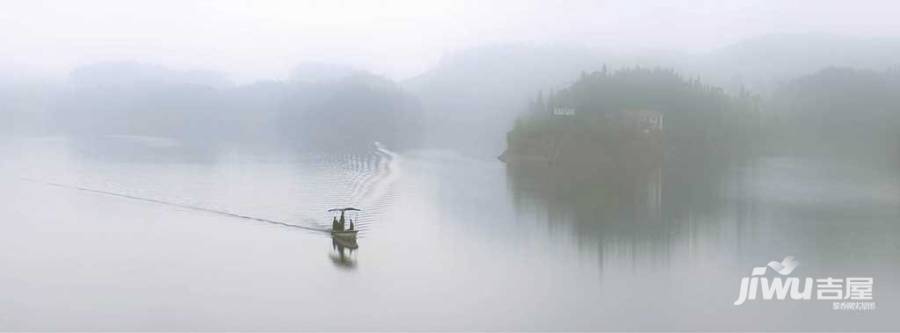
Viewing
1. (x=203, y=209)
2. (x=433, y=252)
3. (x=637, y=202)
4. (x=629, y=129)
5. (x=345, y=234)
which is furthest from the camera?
(x=629, y=129)

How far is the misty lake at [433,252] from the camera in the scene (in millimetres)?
10102

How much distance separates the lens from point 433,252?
47.7 ft

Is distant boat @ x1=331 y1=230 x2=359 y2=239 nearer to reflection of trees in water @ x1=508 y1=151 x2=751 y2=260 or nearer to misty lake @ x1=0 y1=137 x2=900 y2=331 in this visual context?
misty lake @ x1=0 y1=137 x2=900 y2=331

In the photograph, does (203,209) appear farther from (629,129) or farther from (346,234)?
(629,129)

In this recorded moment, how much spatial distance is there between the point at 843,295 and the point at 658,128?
28674 mm

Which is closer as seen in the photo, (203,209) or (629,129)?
(203,209)

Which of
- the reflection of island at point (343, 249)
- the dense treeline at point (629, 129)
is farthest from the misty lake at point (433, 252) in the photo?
the dense treeline at point (629, 129)

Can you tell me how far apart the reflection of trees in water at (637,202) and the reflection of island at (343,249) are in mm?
→ 4579

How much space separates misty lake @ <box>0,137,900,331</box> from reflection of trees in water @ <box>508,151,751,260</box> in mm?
103

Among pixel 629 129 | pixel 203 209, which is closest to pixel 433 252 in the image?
pixel 203 209

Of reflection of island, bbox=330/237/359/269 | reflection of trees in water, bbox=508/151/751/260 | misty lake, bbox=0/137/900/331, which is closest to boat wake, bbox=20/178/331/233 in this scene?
misty lake, bbox=0/137/900/331

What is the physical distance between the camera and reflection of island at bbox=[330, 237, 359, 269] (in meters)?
13.2

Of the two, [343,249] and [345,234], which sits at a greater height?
[345,234]

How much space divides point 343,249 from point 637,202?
10098 millimetres
